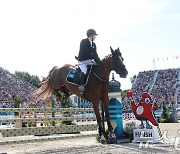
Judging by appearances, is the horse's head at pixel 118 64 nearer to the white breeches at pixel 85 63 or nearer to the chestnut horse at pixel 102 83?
the chestnut horse at pixel 102 83

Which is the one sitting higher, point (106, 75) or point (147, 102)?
point (106, 75)

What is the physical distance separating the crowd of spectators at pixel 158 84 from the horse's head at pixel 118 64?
1409 inches

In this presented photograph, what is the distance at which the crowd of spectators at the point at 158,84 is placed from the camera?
145 feet

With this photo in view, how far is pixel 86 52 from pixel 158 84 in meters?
44.2

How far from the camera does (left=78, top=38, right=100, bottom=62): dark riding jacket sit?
285 inches

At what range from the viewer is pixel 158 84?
165 feet

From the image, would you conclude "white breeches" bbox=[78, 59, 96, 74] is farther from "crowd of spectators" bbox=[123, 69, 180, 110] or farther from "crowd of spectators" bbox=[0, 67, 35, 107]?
"crowd of spectators" bbox=[123, 69, 180, 110]

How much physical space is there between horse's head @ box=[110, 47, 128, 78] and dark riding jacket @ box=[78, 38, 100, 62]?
388mm

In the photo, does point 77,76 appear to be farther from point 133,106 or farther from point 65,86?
point 133,106

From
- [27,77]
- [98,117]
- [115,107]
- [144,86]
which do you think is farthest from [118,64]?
[27,77]

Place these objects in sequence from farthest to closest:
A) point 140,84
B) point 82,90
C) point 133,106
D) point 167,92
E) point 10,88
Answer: point 140,84 → point 167,92 → point 10,88 → point 133,106 → point 82,90

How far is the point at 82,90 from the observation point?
7105mm

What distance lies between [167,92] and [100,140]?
127ft

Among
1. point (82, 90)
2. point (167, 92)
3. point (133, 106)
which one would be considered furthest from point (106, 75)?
point (167, 92)
